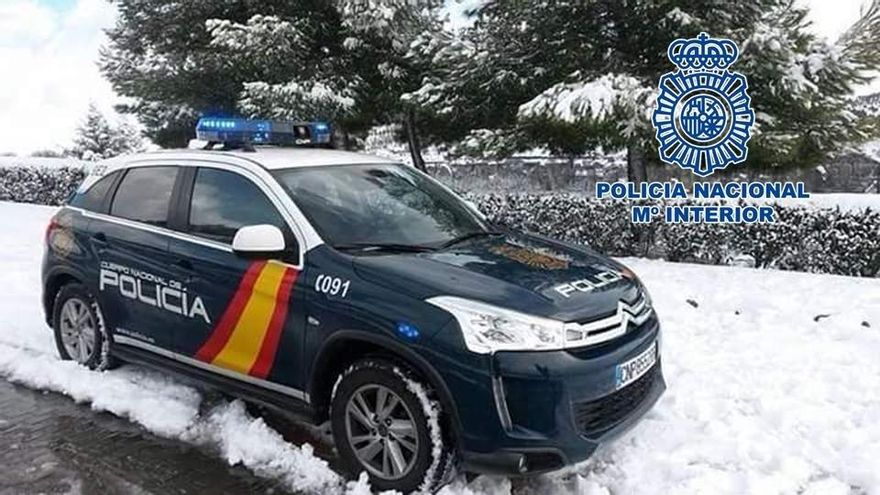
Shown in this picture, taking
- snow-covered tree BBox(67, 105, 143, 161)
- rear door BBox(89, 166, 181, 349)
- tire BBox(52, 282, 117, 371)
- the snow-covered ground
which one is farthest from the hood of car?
snow-covered tree BBox(67, 105, 143, 161)

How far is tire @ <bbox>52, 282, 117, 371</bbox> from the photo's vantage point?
184 inches

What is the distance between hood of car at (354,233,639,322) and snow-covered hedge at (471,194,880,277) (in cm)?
474

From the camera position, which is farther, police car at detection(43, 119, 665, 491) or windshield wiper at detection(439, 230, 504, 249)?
windshield wiper at detection(439, 230, 504, 249)

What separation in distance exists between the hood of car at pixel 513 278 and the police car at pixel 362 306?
0.01m

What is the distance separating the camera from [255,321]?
3.65m

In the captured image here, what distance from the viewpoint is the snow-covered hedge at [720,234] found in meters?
7.33

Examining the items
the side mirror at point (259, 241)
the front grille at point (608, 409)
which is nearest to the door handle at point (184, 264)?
the side mirror at point (259, 241)

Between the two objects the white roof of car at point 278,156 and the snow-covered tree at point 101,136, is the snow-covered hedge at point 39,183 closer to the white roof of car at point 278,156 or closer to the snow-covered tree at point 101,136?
the white roof of car at point 278,156

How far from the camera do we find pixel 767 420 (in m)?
3.89

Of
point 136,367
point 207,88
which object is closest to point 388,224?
point 136,367

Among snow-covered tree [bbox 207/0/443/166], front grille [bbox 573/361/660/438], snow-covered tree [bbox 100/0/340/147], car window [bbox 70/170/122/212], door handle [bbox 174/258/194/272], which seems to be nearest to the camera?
front grille [bbox 573/361/660/438]

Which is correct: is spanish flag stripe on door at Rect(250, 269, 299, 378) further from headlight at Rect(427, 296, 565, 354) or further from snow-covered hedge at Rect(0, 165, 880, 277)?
snow-covered hedge at Rect(0, 165, 880, 277)

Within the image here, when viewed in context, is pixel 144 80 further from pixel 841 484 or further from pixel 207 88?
pixel 841 484

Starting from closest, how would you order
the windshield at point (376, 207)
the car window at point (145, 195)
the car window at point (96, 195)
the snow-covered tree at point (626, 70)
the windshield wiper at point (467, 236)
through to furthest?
the windshield at point (376, 207) → the windshield wiper at point (467, 236) → the car window at point (145, 195) → the car window at point (96, 195) → the snow-covered tree at point (626, 70)
